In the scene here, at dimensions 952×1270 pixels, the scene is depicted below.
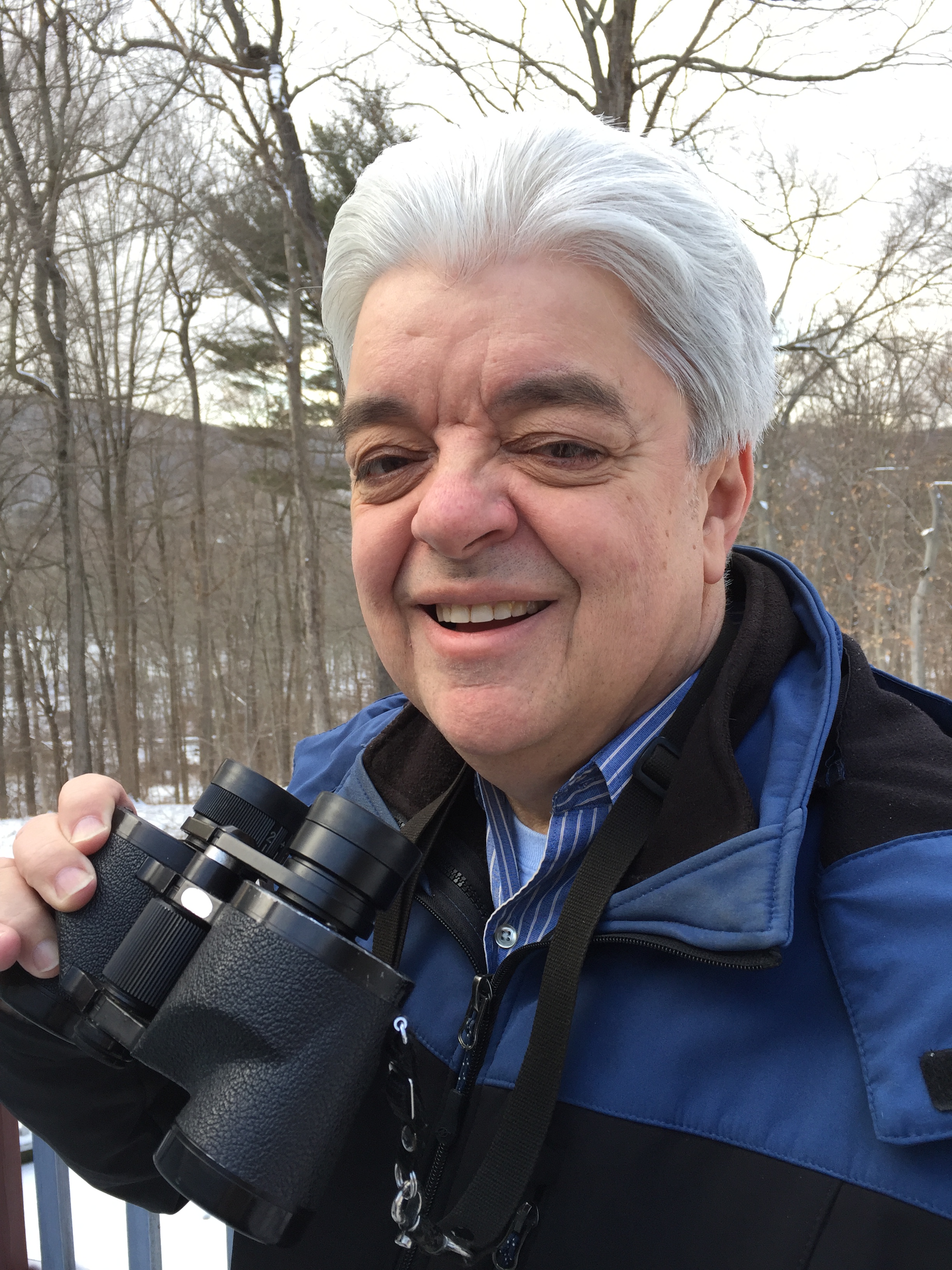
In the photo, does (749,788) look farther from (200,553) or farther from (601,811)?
(200,553)

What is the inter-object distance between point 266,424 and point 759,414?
1812cm

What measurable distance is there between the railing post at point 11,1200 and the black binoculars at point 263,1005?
1.33 m

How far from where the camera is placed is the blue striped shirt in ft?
3.67

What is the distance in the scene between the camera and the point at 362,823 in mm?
985

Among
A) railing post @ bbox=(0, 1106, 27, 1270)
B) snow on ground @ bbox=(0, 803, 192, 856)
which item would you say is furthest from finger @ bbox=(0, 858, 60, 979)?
snow on ground @ bbox=(0, 803, 192, 856)

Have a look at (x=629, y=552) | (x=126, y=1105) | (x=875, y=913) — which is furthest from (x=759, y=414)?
(x=126, y=1105)

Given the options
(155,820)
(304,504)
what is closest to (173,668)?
(155,820)

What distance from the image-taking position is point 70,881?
1157 mm

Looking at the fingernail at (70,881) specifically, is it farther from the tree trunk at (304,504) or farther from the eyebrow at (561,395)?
the tree trunk at (304,504)

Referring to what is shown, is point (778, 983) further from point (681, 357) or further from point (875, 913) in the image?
point (681, 357)

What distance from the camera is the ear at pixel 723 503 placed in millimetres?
1177

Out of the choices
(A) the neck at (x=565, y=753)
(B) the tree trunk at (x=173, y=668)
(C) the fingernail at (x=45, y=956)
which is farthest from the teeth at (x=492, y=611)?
(B) the tree trunk at (x=173, y=668)

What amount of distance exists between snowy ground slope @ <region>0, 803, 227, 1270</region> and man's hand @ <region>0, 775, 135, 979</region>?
143cm

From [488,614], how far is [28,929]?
28.3 inches
